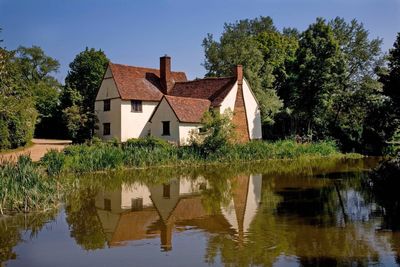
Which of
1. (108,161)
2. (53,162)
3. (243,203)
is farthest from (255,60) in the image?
(243,203)

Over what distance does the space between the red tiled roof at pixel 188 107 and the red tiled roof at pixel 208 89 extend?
4.96 feet

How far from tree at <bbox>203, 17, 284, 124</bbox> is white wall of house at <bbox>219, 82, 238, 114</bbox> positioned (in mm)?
4303

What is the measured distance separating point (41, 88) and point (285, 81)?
40.6 meters

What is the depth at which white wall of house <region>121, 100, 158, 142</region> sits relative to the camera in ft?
139

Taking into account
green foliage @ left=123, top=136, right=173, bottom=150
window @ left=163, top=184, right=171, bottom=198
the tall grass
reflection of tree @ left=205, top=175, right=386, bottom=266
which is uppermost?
green foliage @ left=123, top=136, right=173, bottom=150

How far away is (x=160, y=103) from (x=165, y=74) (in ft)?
23.9

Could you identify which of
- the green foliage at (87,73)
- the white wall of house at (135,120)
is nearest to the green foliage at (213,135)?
the white wall of house at (135,120)

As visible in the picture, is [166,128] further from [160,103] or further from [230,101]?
[230,101]

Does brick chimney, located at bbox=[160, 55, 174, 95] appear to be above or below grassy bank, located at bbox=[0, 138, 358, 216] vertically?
above

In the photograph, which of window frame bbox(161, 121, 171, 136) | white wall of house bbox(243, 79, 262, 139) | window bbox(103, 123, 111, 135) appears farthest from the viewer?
window bbox(103, 123, 111, 135)

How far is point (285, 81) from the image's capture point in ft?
163

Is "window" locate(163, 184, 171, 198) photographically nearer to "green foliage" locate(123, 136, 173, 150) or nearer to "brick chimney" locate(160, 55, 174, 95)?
"green foliage" locate(123, 136, 173, 150)

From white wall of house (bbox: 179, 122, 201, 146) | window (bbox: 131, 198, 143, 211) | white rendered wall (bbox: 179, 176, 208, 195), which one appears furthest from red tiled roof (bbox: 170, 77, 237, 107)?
window (bbox: 131, 198, 143, 211)

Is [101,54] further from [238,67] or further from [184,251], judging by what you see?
[184,251]
